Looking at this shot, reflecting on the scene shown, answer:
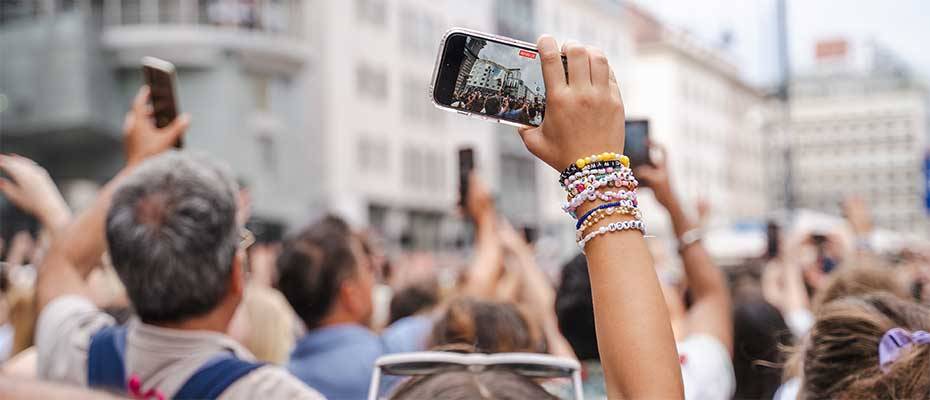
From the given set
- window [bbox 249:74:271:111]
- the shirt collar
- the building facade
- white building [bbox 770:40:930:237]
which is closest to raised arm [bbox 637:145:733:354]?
the shirt collar

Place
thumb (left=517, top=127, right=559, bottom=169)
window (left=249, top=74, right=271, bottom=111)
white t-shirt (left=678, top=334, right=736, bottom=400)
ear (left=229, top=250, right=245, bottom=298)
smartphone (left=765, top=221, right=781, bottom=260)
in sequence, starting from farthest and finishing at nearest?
window (left=249, top=74, right=271, bottom=111), smartphone (left=765, top=221, right=781, bottom=260), white t-shirt (left=678, top=334, right=736, bottom=400), ear (left=229, top=250, right=245, bottom=298), thumb (left=517, top=127, right=559, bottom=169)

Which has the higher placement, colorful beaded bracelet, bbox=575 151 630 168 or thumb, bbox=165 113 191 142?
thumb, bbox=165 113 191 142

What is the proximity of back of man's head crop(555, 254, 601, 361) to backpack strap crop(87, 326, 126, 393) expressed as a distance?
1400 millimetres

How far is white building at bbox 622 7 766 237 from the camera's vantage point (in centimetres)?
5909

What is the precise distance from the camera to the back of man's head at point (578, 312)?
10.8ft

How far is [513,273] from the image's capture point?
511cm

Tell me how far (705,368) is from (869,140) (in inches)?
1216

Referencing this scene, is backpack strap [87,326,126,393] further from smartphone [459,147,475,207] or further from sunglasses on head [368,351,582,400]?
smartphone [459,147,475,207]

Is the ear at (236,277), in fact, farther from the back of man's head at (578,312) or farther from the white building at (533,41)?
the white building at (533,41)

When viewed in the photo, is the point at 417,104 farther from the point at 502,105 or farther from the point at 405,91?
the point at 502,105

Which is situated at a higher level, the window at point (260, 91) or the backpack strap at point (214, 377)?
the window at point (260, 91)

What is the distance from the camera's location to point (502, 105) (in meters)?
1.78

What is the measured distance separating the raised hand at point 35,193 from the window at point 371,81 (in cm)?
2998

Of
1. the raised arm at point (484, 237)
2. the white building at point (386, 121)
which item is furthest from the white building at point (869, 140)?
the raised arm at point (484, 237)
